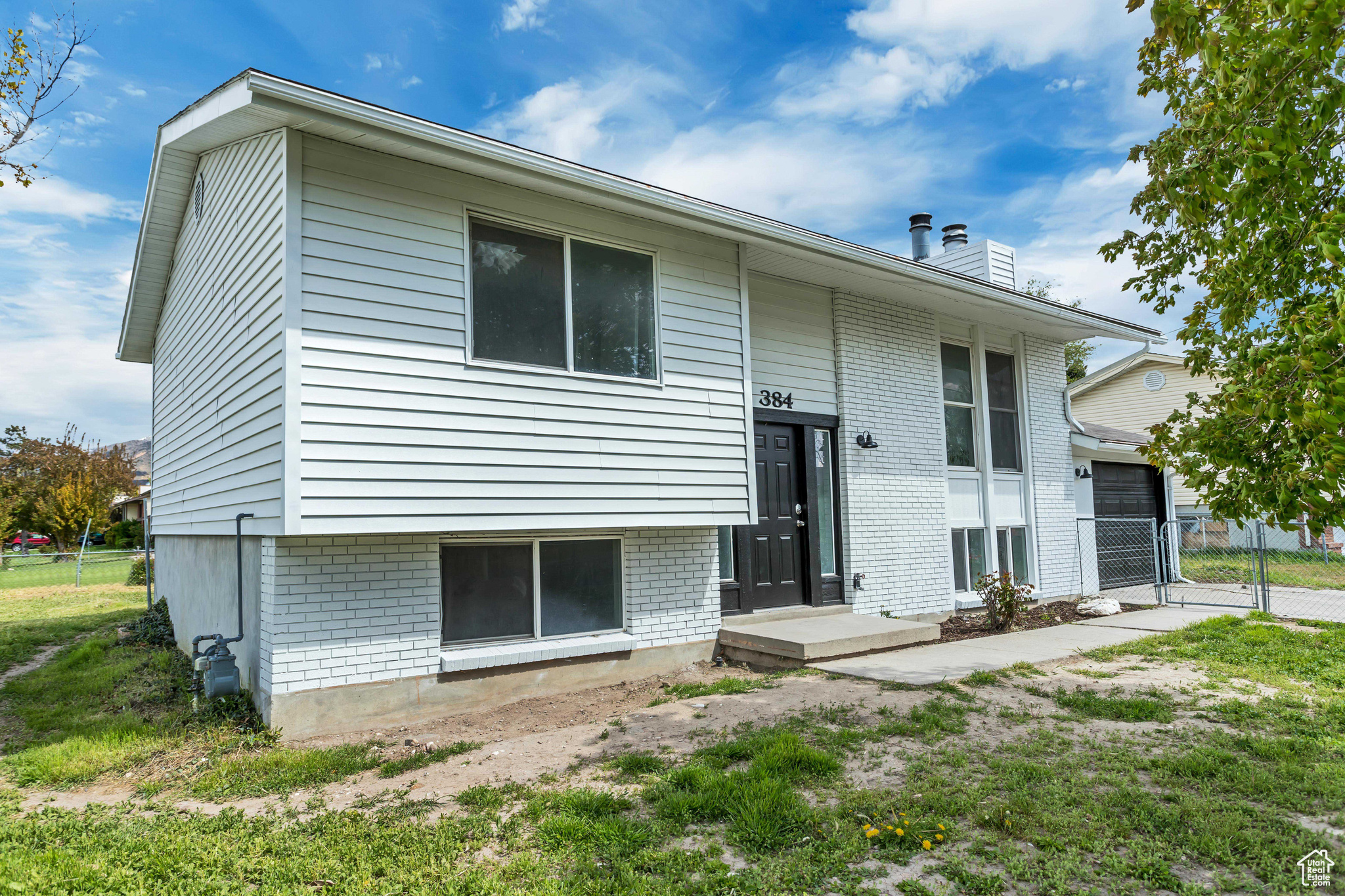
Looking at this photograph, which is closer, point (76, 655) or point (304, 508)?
point (304, 508)

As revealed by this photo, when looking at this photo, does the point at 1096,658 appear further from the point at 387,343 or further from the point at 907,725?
the point at 387,343

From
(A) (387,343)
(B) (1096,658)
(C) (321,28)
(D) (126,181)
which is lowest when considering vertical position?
(B) (1096,658)

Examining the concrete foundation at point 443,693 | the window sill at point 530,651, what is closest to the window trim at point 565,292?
the window sill at point 530,651

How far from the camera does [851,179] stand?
15.1 m

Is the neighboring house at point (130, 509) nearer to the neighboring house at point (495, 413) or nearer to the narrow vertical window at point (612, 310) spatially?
the neighboring house at point (495, 413)

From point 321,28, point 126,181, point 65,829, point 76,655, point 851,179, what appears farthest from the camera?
point 126,181

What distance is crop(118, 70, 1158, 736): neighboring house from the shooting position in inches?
213

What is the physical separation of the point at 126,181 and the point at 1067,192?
20482mm

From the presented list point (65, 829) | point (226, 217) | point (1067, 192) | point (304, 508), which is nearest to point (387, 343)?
point (304, 508)

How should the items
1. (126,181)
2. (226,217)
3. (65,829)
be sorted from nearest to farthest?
(65,829) → (226,217) → (126,181)

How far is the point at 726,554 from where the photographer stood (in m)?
8.22

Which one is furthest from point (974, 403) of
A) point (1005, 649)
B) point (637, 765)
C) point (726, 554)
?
point (637, 765)

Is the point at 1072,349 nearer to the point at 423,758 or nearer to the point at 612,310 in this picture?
the point at 612,310

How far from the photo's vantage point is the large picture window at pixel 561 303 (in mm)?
6230
